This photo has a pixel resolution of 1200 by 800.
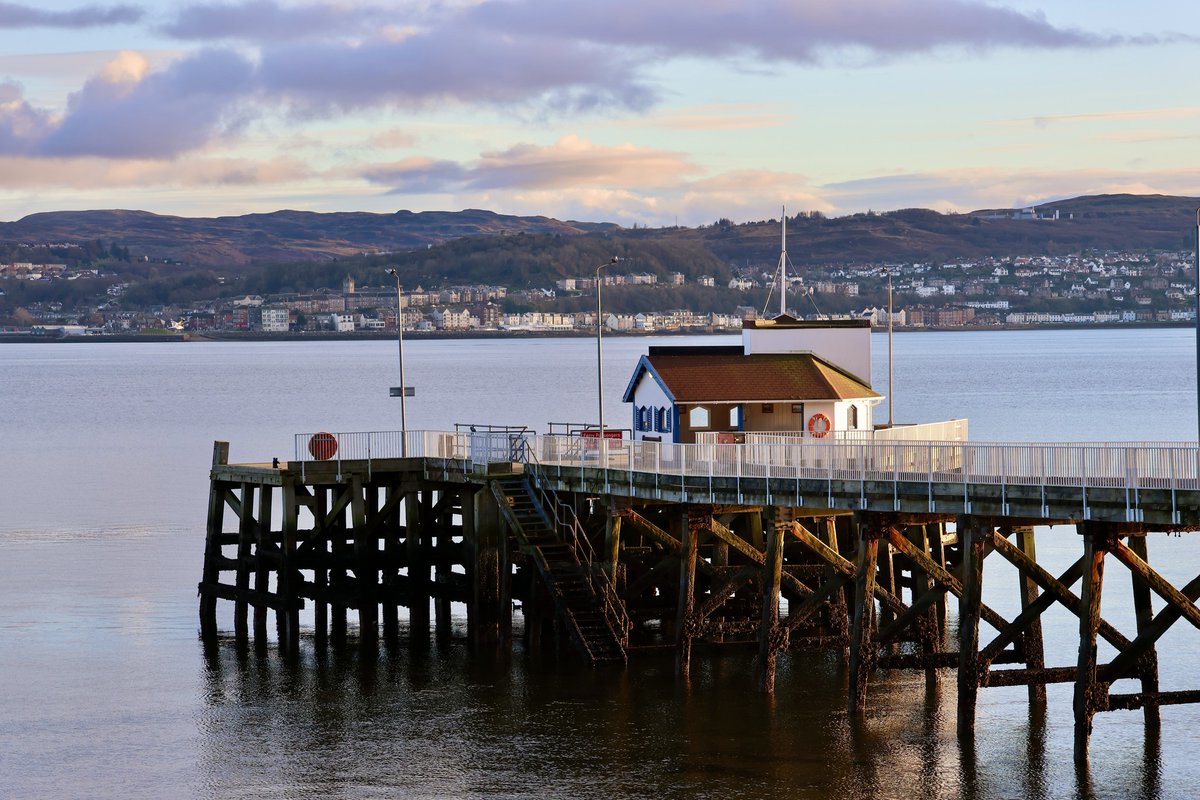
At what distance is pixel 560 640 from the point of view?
44.6 m

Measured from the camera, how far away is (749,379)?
1821 inches

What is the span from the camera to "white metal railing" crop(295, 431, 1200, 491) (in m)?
31.2

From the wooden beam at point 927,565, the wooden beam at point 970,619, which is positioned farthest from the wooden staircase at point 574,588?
the wooden beam at point 970,619

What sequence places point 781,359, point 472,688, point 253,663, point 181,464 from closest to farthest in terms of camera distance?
point 472,688 < point 253,663 < point 781,359 < point 181,464

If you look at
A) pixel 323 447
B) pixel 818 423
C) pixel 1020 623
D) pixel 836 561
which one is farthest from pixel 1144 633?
pixel 323 447

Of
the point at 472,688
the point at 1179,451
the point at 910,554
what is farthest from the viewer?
the point at 472,688

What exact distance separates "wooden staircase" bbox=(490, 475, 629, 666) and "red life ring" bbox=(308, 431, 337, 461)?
669 centimetres

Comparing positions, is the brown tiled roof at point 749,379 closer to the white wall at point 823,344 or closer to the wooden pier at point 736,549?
the white wall at point 823,344

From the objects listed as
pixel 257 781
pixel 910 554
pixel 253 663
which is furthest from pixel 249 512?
pixel 910 554

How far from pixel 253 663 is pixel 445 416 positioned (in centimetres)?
9572

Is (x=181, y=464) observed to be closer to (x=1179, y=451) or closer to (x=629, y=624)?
(x=629, y=624)

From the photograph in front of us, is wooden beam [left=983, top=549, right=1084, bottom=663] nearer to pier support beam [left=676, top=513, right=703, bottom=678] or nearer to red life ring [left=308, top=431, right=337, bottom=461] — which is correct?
pier support beam [left=676, top=513, right=703, bottom=678]

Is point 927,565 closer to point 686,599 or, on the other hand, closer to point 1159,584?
point 686,599

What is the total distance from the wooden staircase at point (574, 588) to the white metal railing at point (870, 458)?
64.6 inches
